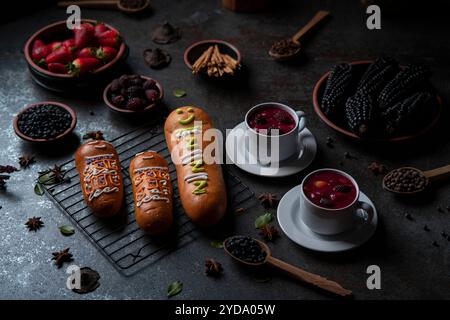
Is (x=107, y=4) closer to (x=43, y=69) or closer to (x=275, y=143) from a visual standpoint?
(x=43, y=69)

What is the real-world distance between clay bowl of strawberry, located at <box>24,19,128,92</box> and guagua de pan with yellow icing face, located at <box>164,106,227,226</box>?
51cm

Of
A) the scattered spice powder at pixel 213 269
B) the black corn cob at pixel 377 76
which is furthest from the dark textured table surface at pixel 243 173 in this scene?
the black corn cob at pixel 377 76

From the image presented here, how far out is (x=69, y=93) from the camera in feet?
9.29

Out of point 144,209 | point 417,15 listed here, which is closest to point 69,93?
point 144,209

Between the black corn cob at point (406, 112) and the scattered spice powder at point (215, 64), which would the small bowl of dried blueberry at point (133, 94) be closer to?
the scattered spice powder at point (215, 64)

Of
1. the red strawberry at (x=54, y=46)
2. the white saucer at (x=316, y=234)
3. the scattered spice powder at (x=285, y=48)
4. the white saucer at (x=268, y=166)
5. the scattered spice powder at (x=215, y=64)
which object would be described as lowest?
the white saucer at (x=316, y=234)

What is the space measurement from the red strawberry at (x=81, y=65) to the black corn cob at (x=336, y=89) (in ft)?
3.46

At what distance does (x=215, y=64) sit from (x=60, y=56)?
2.31 feet

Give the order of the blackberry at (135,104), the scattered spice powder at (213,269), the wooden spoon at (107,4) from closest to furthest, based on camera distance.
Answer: the scattered spice powder at (213,269) < the blackberry at (135,104) < the wooden spoon at (107,4)

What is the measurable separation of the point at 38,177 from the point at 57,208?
0.65ft

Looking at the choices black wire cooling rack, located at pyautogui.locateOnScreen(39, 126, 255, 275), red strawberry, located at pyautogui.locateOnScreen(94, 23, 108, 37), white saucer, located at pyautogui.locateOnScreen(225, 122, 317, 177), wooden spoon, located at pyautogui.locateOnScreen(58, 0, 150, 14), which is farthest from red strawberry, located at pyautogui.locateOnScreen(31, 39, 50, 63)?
white saucer, located at pyautogui.locateOnScreen(225, 122, 317, 177)

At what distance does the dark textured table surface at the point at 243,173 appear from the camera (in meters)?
2.04

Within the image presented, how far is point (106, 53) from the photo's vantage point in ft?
9.34
